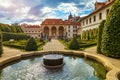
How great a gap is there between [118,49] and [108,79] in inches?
228

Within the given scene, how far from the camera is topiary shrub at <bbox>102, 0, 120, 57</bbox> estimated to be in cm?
1105

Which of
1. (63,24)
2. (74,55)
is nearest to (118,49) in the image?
(74,55)

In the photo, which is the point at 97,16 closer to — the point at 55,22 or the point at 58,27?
the point at 58,27

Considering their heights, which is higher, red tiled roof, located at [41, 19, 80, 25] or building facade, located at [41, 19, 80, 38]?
red tiled roof, located at [41, 19, 80, 25]

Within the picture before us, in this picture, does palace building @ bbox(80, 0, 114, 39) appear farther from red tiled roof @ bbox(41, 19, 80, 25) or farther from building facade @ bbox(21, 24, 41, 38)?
building facade @ bbox(21, 24, 41, 38)

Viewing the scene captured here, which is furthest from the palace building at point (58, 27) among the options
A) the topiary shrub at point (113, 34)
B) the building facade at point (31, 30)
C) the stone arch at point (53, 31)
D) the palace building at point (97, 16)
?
the topiary shrub at point (113, 34)

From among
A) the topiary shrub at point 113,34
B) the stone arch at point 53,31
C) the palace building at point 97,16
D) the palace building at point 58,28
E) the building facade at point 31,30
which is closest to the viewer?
the topiary shrub at point 113,34

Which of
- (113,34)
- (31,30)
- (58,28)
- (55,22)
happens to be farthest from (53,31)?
(113,34)

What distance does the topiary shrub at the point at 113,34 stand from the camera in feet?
36.3

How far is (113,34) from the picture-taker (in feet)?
37.1

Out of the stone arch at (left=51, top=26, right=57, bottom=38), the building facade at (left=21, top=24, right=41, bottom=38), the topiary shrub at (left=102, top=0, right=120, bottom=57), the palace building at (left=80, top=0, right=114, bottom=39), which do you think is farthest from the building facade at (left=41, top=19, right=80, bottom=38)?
the topiary shrub at (left=102, top=0, right=120, bottom=57)

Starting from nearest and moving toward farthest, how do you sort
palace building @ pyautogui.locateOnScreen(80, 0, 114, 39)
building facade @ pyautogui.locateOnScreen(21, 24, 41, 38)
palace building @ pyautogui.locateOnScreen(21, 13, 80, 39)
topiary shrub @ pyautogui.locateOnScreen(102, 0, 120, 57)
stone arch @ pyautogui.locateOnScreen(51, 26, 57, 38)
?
topiary shrub @ pyautogui.locateOnScreen(102, 0, 120, 57)
palace building @ pyautogui.locateOnScreen(80, 0, 114, 39)
palace building @ pyautogui.locateOnScreen(21, 13, 80, 39)
stone arch @ pyautogui.locateOnScreen(51, 26, 57, 38)
building facade @ pyautogui.locateOnScreen(21, 24, 41, 38)

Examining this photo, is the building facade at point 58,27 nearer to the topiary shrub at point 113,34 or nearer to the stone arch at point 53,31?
the stone arch at point 53,31

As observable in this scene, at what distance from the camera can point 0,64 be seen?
30.7 feet
